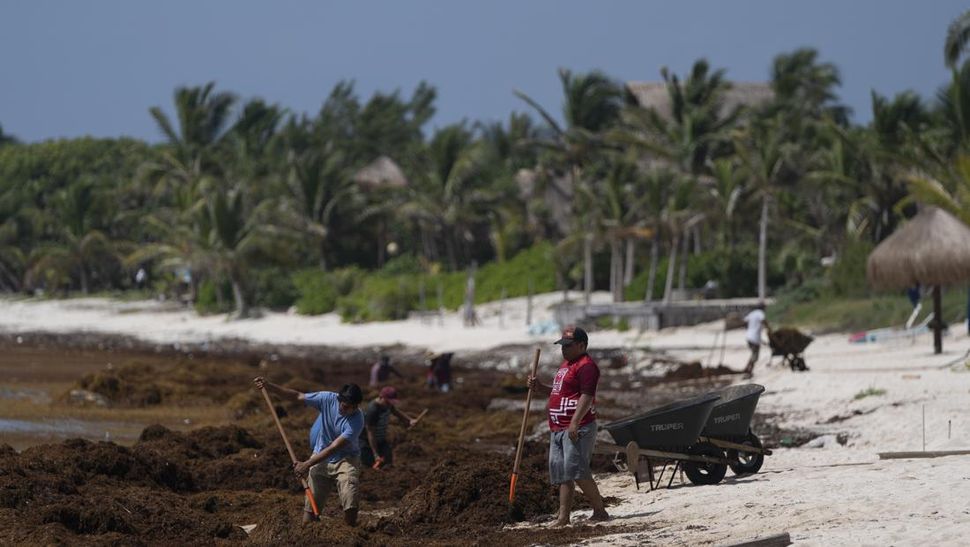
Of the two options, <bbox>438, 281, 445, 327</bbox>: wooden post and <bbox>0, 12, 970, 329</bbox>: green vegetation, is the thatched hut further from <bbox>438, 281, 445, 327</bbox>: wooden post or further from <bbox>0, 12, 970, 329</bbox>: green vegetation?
<bbox>438, 281, 445, 327</bbox>: wooden post

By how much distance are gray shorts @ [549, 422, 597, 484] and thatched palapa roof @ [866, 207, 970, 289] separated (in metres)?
15.4

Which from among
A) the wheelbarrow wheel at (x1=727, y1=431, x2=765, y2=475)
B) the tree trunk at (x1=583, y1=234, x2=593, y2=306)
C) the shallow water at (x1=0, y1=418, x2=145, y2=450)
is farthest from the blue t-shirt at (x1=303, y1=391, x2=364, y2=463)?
the tree trunk at (x1=583, y1=234, x2=593, y2=306)

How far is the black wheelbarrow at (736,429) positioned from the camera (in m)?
11.3

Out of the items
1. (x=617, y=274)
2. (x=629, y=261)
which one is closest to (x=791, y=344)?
(x=617, y=274)

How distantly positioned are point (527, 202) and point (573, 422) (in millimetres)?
42053

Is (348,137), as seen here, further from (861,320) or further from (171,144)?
(861,320)

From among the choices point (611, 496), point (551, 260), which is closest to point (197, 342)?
point (551, 260)

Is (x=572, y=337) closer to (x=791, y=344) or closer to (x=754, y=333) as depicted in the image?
(x=791, y=344)

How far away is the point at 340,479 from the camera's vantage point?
9.86 meters

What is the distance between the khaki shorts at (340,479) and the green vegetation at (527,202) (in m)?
17.5

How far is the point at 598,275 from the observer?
44.7 meters

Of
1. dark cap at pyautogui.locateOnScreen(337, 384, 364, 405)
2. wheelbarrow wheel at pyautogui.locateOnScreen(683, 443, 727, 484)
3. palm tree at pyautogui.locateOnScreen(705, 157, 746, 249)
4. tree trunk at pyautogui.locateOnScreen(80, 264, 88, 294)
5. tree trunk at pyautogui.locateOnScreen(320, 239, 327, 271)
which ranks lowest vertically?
wheelbarrow wheel at pyautogui.locateOnScreen(683, 443, 727, 484)

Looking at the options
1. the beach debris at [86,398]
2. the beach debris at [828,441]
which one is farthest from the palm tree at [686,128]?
the beach debris at [828,441]

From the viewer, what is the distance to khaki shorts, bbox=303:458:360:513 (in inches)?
386
